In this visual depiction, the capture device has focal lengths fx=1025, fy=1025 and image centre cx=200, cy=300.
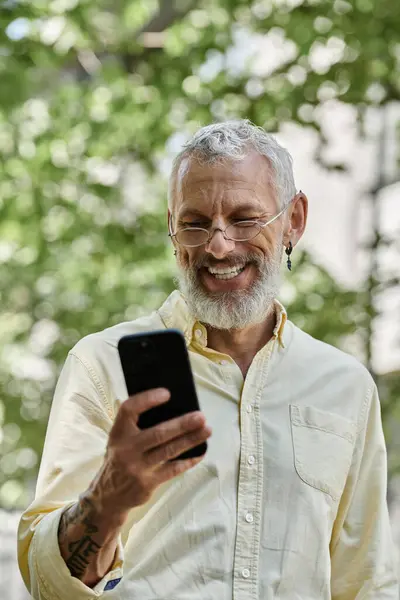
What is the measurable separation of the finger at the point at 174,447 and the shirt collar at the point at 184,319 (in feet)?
1.77

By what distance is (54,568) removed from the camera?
159 cm

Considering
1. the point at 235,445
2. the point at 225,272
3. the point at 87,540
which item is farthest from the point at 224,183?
the point at 87,540

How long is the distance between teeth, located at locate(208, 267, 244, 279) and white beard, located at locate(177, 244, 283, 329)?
3cm

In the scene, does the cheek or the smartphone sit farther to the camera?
the cheek

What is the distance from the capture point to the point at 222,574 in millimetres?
1722

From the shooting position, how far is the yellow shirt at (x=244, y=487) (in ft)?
5.62

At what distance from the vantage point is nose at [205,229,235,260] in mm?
1852

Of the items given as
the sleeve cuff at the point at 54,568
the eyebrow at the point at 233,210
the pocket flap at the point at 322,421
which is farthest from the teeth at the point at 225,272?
the sleeve cuff at the point at 54,568

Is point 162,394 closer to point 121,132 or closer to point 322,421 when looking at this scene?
point 322,421

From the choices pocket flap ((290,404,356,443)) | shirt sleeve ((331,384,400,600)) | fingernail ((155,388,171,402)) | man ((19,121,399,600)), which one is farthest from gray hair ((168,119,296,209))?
fingernail ((155,388,171,402))

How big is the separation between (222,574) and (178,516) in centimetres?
12

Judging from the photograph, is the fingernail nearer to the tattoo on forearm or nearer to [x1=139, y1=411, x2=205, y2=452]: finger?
[x1=139, y1=411, x2=205, y2=452]: finger

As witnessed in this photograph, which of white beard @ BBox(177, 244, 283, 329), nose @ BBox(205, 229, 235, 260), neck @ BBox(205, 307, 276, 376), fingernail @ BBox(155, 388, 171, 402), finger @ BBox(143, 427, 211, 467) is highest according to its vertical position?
fingernail @ BBox(155, 388, 171, 402)

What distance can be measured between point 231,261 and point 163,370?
502 millimetres
